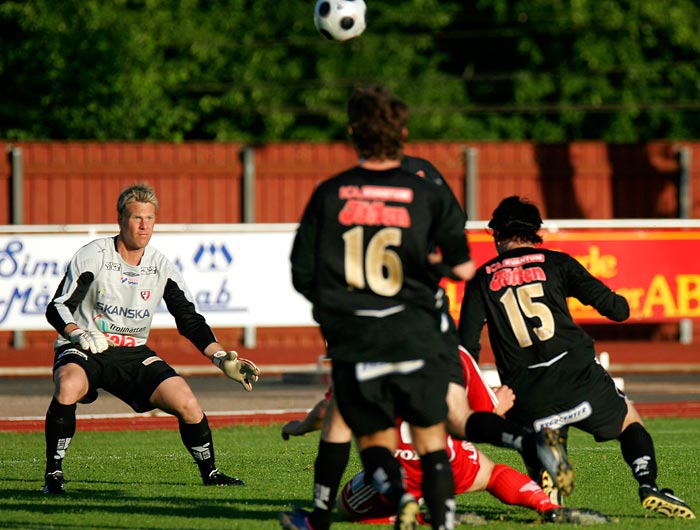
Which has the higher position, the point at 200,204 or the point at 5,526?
the point at 200,204

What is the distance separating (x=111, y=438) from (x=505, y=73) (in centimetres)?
1884

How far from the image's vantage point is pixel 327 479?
6176 mm

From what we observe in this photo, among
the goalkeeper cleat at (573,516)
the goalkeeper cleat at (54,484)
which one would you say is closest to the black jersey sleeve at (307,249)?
the goalkeeper cleat at (573,516)

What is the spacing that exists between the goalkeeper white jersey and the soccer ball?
11.5ft

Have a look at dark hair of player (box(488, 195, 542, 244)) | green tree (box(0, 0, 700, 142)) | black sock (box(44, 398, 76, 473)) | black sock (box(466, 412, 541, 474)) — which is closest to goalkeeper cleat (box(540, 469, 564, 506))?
black sock (box(466, 412, 541, 474))

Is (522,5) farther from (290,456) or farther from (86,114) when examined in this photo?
(290,456)

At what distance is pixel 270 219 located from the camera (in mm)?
21000

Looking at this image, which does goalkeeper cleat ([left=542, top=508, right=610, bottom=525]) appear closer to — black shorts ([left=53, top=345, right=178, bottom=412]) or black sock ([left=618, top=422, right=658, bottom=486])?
black sock ([left=618, top=422, right=658, bottom=486])

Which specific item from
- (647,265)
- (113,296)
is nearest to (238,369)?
(113,296)

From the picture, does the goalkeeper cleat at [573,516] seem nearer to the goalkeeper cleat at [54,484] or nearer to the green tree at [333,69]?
the goalkeeper cleat at [54,484]

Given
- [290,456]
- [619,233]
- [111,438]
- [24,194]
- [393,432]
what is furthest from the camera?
[24,194]

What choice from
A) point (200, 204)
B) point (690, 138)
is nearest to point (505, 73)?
point (690, 138)

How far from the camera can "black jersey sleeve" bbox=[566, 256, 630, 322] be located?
7.14m

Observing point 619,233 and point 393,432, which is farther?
point 619,233
